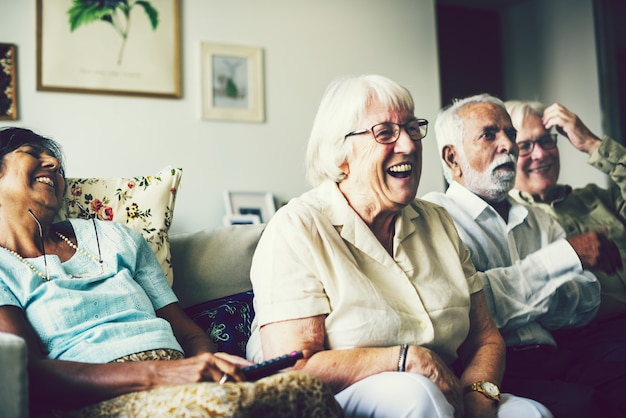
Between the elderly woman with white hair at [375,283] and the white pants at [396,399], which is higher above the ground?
the elderly woman with white hair at [375,283]

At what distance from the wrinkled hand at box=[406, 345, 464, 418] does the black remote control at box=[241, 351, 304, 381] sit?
0.86ft

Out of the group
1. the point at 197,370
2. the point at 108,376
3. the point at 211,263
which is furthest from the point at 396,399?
the point at 211,263

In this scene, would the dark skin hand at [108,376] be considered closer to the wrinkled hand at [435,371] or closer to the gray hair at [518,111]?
the wrinkled hand at [435,371]

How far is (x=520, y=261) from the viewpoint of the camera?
1925mm

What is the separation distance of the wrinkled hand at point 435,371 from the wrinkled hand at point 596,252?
66cm

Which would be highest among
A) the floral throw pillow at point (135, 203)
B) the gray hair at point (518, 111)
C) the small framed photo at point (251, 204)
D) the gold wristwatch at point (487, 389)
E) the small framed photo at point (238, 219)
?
the gray hair at point (518, 111)

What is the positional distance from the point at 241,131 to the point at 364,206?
2.39 metres

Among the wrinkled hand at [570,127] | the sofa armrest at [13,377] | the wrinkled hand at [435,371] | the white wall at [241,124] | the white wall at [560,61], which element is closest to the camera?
the sofa armrest at [13,377]

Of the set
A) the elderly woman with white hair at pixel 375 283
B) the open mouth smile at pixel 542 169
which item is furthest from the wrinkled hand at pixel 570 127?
the elderly woman with white hair at pixel 375 283

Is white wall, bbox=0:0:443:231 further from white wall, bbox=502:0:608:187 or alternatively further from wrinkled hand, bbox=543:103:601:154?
wrinkled hand, bbox=543:103:601:154

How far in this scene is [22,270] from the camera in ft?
4.76

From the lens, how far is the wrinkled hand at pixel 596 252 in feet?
5.92

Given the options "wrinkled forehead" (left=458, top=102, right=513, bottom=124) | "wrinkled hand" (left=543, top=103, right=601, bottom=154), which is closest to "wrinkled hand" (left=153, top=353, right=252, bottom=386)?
"wrinkled forehead" (left=458, top=102, right=513, bottom=124)

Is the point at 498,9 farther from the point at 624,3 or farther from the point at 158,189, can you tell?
the point at 158,189
